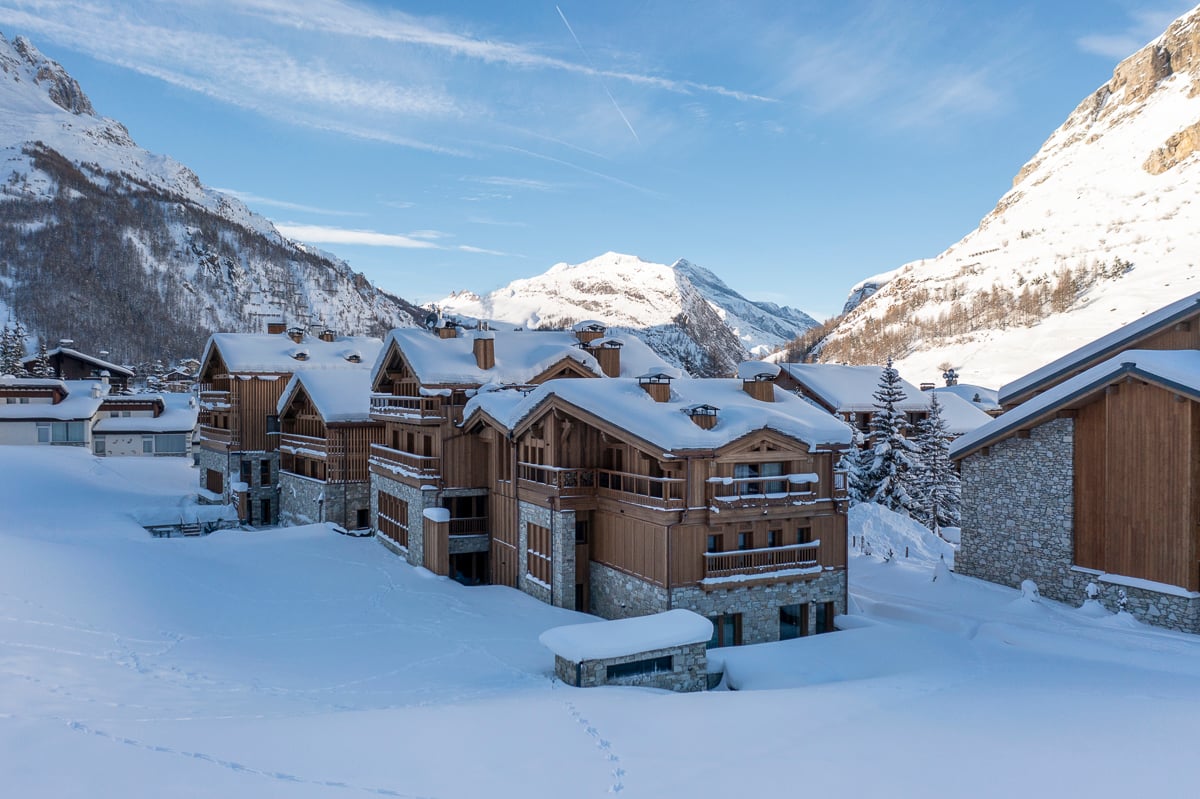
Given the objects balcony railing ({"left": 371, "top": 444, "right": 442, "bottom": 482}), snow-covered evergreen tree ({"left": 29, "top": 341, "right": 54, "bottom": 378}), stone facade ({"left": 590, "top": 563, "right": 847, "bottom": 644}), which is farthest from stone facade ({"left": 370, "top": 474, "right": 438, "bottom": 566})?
snow-covered evergreen tree ({"left": 29, "top": 341, "right": 54, "bottom": 378})

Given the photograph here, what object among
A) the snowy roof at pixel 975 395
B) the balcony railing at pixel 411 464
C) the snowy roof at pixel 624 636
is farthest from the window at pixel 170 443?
the snowy roof at pixel 975 395

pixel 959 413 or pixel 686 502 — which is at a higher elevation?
pixel 959 413

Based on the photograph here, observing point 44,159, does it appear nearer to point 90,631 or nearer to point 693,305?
point 693,305

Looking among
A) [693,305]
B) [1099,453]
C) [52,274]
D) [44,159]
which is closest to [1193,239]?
[693,305]

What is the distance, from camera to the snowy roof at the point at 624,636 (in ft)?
46.4

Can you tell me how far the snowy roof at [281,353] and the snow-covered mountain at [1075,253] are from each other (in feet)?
245

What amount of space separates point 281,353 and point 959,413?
4175 centimetres

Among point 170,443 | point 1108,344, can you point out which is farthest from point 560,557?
point 170,443

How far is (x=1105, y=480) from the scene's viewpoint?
20328 millimetres

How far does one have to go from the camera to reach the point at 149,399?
54.8 meters

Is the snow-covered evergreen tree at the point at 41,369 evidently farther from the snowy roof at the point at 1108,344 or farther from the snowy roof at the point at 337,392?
the snowy roof at the point at 1108,344

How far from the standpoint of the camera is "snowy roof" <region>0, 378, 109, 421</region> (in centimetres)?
4641

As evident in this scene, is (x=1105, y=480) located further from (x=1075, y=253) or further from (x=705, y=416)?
(x=1075, y=253)

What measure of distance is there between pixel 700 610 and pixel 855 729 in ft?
23.5
